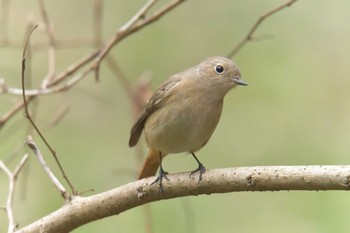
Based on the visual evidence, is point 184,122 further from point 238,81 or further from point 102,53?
point 102,53

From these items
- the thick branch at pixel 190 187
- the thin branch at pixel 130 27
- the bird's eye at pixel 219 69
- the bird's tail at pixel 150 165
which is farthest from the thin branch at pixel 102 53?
the thick branch at pixel 190 187

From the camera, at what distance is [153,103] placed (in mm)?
4617

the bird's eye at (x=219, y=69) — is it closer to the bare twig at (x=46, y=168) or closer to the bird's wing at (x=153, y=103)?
the bird's wing at (x=153, y=103)

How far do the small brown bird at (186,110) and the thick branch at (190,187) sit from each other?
0.80 metres

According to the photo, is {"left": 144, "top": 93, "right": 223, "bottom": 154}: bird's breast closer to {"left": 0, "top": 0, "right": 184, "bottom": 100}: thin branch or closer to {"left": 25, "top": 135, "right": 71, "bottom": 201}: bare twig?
{"left": 0, "top": 0, "right": 184, "bottom": 100}: thin branch

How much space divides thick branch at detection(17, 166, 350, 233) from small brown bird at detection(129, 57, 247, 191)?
2.64 feet

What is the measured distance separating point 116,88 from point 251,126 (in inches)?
58.4

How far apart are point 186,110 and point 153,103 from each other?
27 centimetres

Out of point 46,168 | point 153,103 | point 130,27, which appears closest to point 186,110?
point 153,103

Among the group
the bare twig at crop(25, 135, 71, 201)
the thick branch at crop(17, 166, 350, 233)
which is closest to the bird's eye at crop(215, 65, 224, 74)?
the thick branch at crop(17, 166, 350, 233)

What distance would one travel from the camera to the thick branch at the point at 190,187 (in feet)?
9.73

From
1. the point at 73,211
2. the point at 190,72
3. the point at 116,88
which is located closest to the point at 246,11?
the point at 116,88

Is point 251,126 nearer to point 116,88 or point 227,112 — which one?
point 227,112

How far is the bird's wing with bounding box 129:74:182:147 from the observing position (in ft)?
15.1
